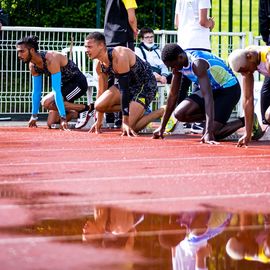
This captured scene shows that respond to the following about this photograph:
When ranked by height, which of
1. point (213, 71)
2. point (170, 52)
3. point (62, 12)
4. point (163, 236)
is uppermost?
point (62, 12)

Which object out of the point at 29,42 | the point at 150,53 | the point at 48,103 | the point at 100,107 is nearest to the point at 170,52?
the point at 100,107

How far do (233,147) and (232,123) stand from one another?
3.81ft

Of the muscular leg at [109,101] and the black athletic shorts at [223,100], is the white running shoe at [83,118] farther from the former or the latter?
the black athletic shorts at [223,100]

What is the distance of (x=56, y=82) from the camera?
11234 millimetres

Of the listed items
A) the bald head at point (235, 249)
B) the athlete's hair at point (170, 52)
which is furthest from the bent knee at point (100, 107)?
the bald head at point (235, 249)

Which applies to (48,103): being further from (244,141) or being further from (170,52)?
(244,141)

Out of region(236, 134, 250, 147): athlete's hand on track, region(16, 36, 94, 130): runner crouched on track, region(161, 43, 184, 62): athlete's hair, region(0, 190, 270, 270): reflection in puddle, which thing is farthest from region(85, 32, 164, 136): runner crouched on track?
region(0, 190, 270, 270): reflection in puddle

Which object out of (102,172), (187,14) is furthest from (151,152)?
(187,14)

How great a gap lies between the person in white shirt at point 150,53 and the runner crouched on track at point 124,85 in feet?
6.53

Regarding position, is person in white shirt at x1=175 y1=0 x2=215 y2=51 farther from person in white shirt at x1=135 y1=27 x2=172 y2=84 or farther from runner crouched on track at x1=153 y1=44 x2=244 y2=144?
person in white shirt at x1=135 y1=27 x2=172 y2=84

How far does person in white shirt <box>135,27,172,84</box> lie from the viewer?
12812 mm

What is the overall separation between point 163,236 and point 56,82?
752 cm

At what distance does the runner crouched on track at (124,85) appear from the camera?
9961 millimetres

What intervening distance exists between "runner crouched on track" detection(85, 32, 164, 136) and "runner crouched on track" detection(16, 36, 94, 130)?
762 mm
